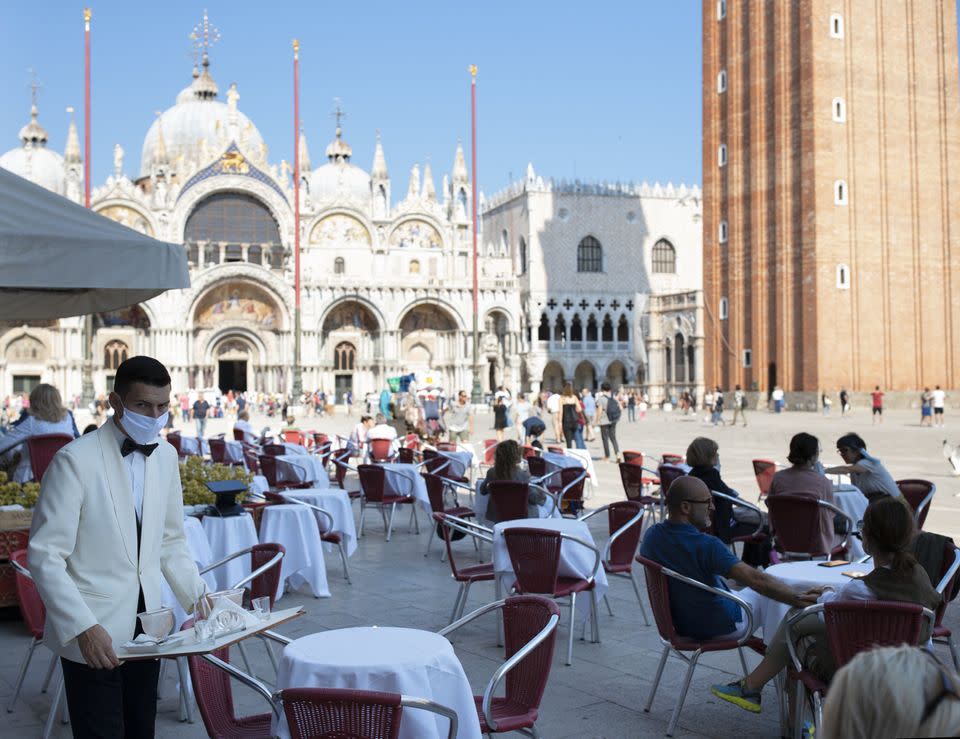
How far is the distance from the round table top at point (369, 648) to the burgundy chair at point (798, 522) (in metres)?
3.89

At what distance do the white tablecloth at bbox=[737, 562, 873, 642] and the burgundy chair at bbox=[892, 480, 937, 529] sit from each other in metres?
3.10

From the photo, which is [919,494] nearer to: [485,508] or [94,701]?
[485,508]

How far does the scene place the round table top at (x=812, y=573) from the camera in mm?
4664

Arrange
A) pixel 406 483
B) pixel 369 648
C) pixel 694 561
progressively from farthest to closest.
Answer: pixel 406 483
pixel 694 561
pixel 369 648

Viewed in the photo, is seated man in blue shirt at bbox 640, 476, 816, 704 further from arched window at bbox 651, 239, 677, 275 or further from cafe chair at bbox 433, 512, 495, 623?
arched window at bbox 651, 239, 677, 275

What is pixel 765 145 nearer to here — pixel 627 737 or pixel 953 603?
pixel 953 603

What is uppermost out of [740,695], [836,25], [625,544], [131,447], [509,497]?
[836,25]

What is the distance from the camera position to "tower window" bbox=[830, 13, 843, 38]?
37125 mm

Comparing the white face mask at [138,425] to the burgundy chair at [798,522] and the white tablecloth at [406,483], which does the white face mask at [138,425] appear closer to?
the burgundy chair at [798,522]

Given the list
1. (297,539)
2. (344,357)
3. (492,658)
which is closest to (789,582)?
(492,658)

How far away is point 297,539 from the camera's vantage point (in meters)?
7.52

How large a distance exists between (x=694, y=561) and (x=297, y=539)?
12.2ft

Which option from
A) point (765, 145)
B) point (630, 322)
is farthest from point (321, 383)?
point (765, 145)

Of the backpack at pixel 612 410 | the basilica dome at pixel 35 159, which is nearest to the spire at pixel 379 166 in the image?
the basilica dome at pixel 35 159
